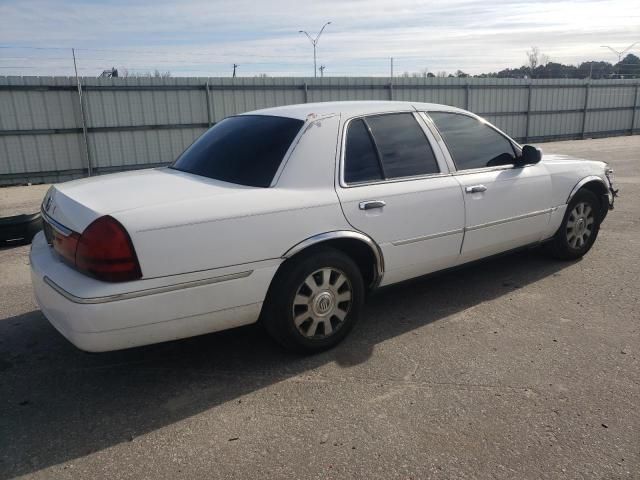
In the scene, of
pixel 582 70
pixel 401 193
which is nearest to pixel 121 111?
pixel 401 193

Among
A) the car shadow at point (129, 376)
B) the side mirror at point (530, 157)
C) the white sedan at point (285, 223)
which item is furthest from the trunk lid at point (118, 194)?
the side mirror at point (530, 157)

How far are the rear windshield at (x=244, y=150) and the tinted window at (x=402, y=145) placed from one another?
0.61 metres

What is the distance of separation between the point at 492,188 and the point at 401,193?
1.02m

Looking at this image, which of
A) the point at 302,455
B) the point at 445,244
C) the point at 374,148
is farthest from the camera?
the point at 445,244

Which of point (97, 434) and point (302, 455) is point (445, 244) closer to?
point (302, 455)

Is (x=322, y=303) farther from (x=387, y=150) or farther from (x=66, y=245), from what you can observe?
(x=66, y=245)

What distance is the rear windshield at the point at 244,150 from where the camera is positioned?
3486mm

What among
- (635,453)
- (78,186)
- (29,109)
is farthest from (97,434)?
(29,109)

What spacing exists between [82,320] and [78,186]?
1.13m

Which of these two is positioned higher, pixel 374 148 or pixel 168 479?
pixel 374 148

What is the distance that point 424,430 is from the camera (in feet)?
9.10

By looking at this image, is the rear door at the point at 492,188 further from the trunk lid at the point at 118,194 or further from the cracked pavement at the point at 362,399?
the trunk lid at the point at 118,194

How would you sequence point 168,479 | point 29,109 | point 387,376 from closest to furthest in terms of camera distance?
point 168,479
point 387,376
point 29,109

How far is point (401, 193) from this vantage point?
3.79 meters
